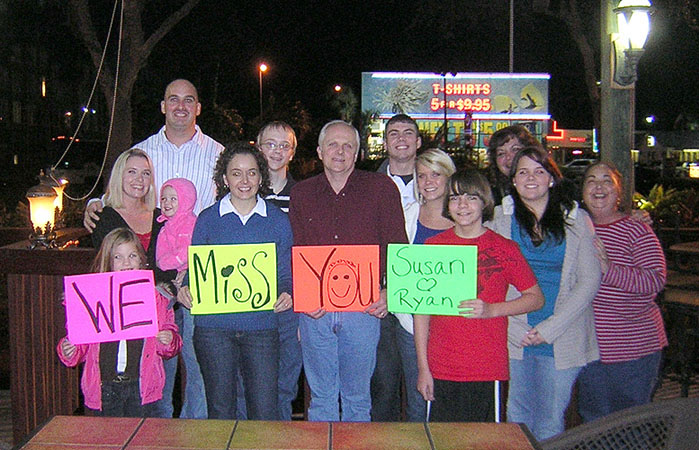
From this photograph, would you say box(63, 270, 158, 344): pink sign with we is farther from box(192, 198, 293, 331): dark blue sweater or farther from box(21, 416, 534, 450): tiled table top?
box(21, 416, 534, 450): tiled table top

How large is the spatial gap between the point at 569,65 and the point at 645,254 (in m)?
35.2

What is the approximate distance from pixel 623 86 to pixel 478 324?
3.89 m

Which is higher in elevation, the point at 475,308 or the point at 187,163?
the point at 187,163

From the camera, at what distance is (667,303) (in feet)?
18.2

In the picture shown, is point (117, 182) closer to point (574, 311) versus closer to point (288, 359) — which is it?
point (288, 359)

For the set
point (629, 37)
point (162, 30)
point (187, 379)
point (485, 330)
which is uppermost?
point (162, 30)

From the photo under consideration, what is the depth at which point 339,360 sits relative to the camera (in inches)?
151

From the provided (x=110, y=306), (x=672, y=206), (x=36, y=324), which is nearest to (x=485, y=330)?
(x=110, y=306)

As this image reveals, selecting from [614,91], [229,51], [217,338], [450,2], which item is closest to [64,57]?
[229,51]

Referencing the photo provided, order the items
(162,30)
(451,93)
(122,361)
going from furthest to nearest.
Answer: (451,93)
(162,30)
(122,361)

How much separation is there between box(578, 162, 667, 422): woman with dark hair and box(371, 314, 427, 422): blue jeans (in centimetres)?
87

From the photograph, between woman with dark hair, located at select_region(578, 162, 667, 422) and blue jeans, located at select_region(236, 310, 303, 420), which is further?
blue jeans, located at select_region(236, 310, 303, 420)

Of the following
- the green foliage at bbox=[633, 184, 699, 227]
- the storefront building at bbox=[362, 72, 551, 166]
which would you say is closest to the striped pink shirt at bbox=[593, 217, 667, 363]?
the green foliage at bbox=[633, 184, 699, 227]

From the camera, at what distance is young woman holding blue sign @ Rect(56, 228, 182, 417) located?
3.58 meters
